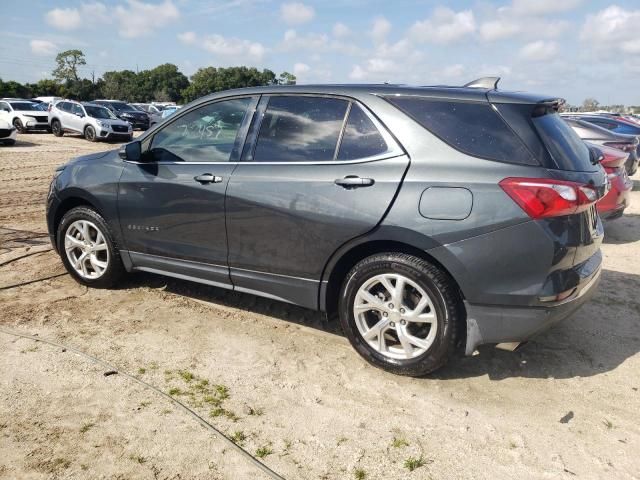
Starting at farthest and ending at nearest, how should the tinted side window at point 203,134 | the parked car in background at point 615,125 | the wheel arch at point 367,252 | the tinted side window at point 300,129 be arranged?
1. the parked car in background at point 615,125
2. the tinted side window at point 203,134
3. the tinted side window at point 300,129
4. the wheel arch at point 367,252

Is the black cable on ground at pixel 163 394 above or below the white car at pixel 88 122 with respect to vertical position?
below

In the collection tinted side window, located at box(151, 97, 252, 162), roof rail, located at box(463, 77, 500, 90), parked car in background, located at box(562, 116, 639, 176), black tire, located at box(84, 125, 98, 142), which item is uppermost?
roof rail, located at box(463, 77, 500, 90)

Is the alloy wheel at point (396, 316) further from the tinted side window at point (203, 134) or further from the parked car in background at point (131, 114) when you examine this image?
the parked car in background at point (131, 114)

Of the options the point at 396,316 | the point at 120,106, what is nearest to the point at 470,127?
the point at 396,316

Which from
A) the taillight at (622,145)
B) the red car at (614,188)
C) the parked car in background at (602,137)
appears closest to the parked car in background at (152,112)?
the parked car in background at (602,137)

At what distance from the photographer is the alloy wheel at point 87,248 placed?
4625 millimetres

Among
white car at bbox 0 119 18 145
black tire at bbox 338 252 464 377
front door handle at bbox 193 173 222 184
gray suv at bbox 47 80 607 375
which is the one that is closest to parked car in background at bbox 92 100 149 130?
white car at bbox 0 119 18 145

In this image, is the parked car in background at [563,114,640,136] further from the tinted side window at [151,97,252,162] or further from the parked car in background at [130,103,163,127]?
the parked car in background at [130,103,163,127]

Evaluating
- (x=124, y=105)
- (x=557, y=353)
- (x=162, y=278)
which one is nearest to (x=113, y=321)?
(x=162, y=278)

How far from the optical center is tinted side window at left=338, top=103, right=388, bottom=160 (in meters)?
3.35

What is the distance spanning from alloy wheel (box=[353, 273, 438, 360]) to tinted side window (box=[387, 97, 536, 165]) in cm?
87

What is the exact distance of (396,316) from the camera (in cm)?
330

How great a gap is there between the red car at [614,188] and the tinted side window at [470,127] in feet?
14.0

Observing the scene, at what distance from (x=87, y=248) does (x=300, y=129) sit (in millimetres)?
2276
